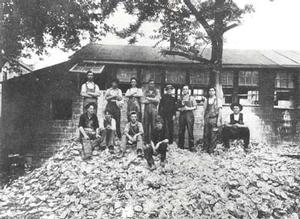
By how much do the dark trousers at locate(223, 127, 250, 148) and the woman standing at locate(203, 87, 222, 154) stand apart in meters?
0.32

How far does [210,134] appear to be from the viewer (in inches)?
477

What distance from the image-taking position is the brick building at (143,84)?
15391 mm

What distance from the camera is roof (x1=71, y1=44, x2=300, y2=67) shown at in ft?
50.6

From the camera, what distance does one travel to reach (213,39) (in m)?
13.6

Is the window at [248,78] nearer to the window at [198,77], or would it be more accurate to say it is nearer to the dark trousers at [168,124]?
the window at [198,77]

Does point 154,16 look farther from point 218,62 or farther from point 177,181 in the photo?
point 177,181

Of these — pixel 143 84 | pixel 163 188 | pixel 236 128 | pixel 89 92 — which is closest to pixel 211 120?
pixel 236 128

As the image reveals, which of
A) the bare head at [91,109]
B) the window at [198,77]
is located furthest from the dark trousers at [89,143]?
the window at [198,77]

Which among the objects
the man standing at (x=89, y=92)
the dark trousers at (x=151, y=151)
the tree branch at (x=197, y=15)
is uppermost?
the tree branch at (x=197, y=15)

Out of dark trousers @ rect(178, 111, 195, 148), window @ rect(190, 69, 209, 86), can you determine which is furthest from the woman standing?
window @ rect(190, 69, 209, 86)

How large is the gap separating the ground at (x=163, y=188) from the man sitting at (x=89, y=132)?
29 centimetres

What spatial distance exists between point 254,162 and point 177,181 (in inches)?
114

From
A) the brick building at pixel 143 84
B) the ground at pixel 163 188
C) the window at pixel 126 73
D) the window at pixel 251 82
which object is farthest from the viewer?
the window at pixel 251 82

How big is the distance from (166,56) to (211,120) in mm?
4989
